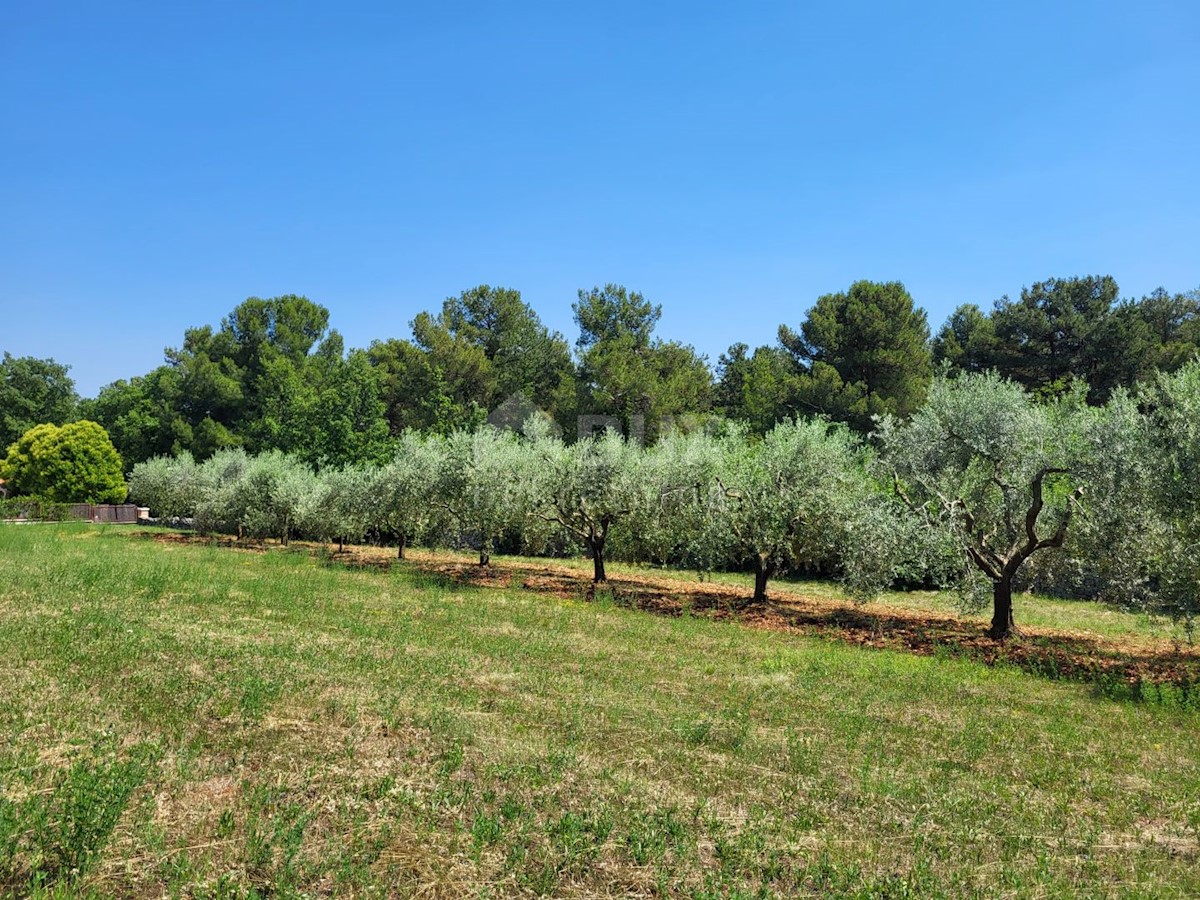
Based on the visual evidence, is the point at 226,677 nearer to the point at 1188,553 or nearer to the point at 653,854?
the point at 653,854

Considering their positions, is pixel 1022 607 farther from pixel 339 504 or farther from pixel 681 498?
pixel 339 504

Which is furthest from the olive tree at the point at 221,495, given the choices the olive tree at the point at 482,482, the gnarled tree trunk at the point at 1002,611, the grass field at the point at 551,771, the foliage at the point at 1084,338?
the foliage at the point at 1084,338

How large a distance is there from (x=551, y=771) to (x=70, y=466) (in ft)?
240

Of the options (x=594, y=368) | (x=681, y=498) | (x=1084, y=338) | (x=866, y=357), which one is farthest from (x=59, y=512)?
(x=1084, y=338)

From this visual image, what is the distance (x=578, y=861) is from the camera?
5.24m

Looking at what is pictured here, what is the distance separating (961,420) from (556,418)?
37815mm

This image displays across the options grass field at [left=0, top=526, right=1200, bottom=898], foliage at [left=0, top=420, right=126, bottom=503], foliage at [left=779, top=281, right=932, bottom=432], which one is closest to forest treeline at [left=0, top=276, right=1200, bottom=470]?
foliage at [left=779, top=281, right=932, bottom=432]

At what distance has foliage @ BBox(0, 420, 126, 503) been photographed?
2527 inches

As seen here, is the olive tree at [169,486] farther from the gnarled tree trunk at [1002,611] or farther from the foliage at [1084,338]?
the foliage at [1084,338]

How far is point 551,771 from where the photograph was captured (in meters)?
6.78

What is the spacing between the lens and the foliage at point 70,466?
211 feet

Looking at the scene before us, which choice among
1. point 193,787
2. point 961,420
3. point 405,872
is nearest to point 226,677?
point 193,787

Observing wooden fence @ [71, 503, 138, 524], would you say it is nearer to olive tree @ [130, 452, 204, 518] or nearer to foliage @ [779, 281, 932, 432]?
olive tree @ [130, 452, 204, 518]

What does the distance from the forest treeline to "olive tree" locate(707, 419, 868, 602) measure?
41.4ft
